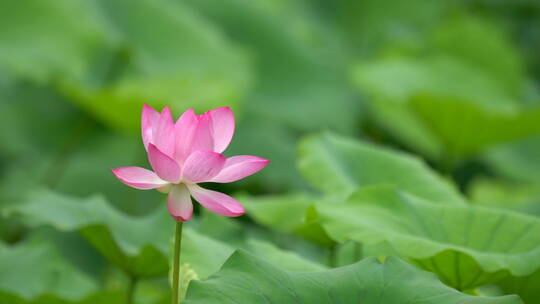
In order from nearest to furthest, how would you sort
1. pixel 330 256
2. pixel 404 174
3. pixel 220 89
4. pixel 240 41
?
pixel 330 256 < pixel 404 174 < pixel 220 89 < pixel 240 41

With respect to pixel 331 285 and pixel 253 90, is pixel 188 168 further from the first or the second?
pixel 253 90

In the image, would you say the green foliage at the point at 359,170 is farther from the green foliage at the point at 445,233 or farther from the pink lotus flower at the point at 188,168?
the pink lotus flower at the point at 188,168

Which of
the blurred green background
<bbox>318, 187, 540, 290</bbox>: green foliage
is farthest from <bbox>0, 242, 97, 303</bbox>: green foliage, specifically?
<bbox>318, 187, 540, 290</bbox>: green foliage

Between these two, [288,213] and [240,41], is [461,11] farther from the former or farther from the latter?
[288,213]

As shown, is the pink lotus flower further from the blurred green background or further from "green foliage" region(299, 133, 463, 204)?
the blurred green background

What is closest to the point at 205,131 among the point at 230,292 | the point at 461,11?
the point at 230,292

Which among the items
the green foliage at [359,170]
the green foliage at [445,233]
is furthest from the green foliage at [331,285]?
the green foliage at [359,170]

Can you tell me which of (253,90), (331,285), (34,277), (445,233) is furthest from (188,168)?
(253,90)
